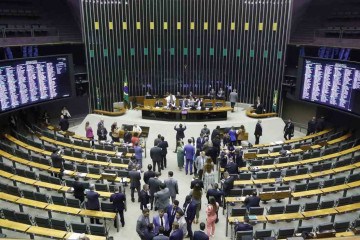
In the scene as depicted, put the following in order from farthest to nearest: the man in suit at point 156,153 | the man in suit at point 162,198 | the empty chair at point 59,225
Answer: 1. the man in suit at point 156,153
2. the man in suit at point 162,198
3. the empty chair at point 59,225

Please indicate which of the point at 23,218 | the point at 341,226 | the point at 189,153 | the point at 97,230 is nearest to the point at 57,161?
the point at 23,218

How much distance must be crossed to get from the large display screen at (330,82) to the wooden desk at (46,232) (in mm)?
11748

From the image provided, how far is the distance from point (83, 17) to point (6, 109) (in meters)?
6.90

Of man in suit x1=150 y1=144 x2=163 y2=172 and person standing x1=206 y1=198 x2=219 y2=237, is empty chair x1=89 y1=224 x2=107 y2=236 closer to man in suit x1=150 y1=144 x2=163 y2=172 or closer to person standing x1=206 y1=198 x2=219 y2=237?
person standing x1=206 y1=198 x2=219 y2=237

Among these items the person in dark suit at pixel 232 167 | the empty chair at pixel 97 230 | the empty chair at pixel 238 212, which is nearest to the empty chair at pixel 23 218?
the empty chair at pixel 97 230

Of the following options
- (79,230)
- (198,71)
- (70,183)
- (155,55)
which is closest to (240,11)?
(198,71)

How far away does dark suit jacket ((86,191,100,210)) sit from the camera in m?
8.15

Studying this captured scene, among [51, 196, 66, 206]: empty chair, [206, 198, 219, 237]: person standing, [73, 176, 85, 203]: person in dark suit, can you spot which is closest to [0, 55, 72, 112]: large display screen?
[51, 196, 66, 206]: empty chair

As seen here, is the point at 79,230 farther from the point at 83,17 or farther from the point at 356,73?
the point at 83,17

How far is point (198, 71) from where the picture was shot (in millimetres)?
20281

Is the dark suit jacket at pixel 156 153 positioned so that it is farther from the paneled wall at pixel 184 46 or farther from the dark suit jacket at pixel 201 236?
the paneled wall at pixel 184 46

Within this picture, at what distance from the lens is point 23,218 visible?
26.7 feet

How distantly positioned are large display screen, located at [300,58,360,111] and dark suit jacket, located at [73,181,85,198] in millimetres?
10843

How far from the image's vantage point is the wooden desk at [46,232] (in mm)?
7473
